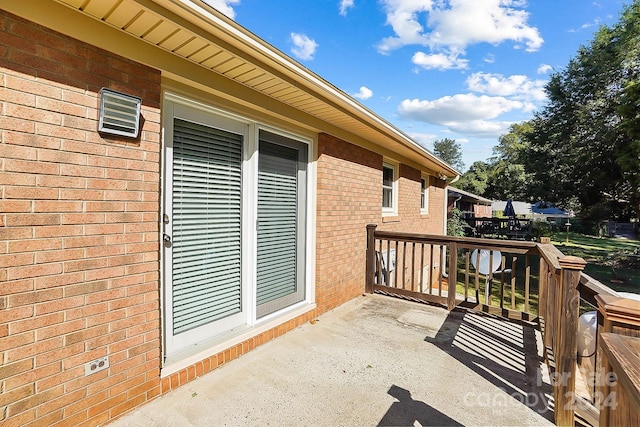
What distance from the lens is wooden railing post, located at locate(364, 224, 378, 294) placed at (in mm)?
5098

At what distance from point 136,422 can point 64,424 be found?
1.25ft

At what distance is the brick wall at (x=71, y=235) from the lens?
1.62 metres

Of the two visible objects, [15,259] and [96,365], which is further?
[96,365]

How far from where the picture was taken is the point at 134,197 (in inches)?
82.4

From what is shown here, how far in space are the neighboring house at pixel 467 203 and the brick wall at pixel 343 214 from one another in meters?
9.61

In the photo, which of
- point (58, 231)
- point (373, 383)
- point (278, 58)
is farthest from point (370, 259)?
point (58, 231)

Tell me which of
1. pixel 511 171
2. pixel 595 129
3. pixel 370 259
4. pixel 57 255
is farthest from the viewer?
pixel 511 171

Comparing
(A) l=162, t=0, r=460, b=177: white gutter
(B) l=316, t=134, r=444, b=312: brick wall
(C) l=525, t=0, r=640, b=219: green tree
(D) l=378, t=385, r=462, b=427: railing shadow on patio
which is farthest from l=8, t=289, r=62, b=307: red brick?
(C) l=525, t=0, r=640, b=219: green tree

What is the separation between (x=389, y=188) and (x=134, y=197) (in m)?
5.20

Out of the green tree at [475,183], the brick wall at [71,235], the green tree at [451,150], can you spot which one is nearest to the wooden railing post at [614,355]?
the brick wall at [71,235]

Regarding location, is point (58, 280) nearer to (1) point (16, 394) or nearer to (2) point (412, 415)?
(1) point (16, 394)

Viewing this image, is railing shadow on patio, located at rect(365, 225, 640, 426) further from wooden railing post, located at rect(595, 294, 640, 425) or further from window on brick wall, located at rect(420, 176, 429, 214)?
window on brick wall, located at rect(420, 176, 429, 214)

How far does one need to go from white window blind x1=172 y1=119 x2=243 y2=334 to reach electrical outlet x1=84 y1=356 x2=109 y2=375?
2.02ft

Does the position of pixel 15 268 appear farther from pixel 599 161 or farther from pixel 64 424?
pixel 599 161
